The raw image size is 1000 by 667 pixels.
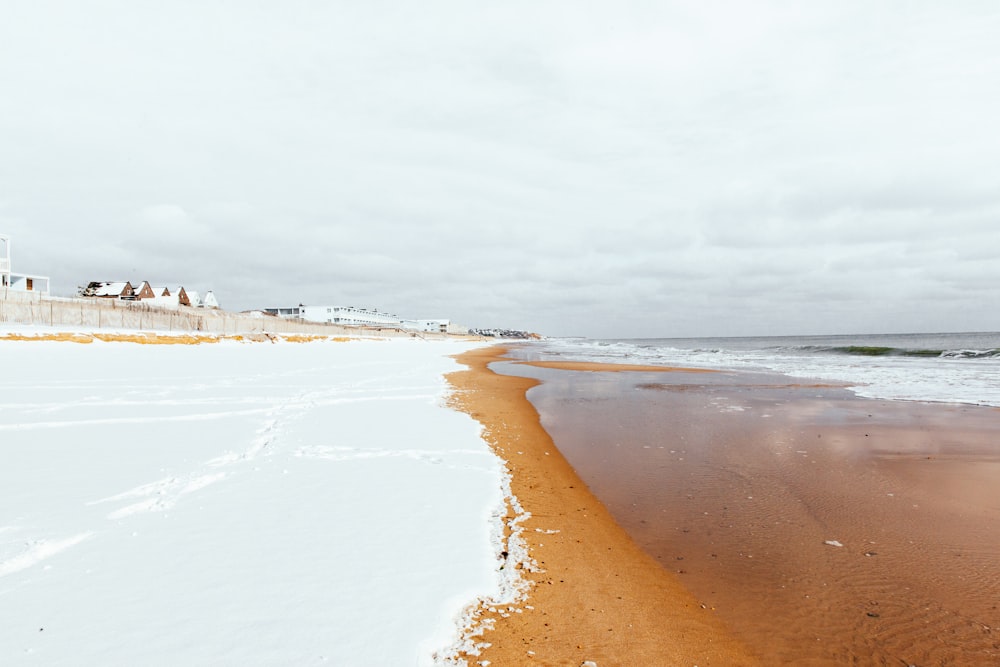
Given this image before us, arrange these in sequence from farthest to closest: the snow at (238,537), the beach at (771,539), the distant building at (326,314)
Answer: the distant building at (326,314), the beach at (771,539), the snow at (238,537)

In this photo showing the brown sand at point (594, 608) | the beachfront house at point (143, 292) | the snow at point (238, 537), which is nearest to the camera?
the snow at point (238, 537)

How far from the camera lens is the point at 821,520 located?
5.66m

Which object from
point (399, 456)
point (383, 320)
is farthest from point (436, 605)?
point (383, 320)

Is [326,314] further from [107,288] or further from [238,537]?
[238,537]

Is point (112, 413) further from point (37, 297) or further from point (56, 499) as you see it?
point (37, 297)

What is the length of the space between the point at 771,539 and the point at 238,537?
17.5 ft

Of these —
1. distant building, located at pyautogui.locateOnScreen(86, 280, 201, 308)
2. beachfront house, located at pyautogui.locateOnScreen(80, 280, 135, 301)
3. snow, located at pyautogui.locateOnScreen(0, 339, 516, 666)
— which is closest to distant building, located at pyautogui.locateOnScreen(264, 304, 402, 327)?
distant building, located at pyautogui.locateOnScreen(86, 280, 201, 308)

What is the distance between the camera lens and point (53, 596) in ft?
10.4

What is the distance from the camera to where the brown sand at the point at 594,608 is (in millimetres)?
3186

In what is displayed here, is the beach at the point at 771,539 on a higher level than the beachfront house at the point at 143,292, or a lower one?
lower

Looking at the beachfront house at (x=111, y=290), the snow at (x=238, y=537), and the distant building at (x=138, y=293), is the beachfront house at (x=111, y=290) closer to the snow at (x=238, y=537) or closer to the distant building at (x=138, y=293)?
the distant building at (x=138, y=293)

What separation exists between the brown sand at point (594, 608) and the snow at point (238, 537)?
0.37 meters

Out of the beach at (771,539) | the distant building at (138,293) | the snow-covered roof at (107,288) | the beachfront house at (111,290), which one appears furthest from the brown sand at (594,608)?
the snow-covered roof at (107,288)

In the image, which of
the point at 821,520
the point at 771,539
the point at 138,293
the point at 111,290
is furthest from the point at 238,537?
the point at 138,293
